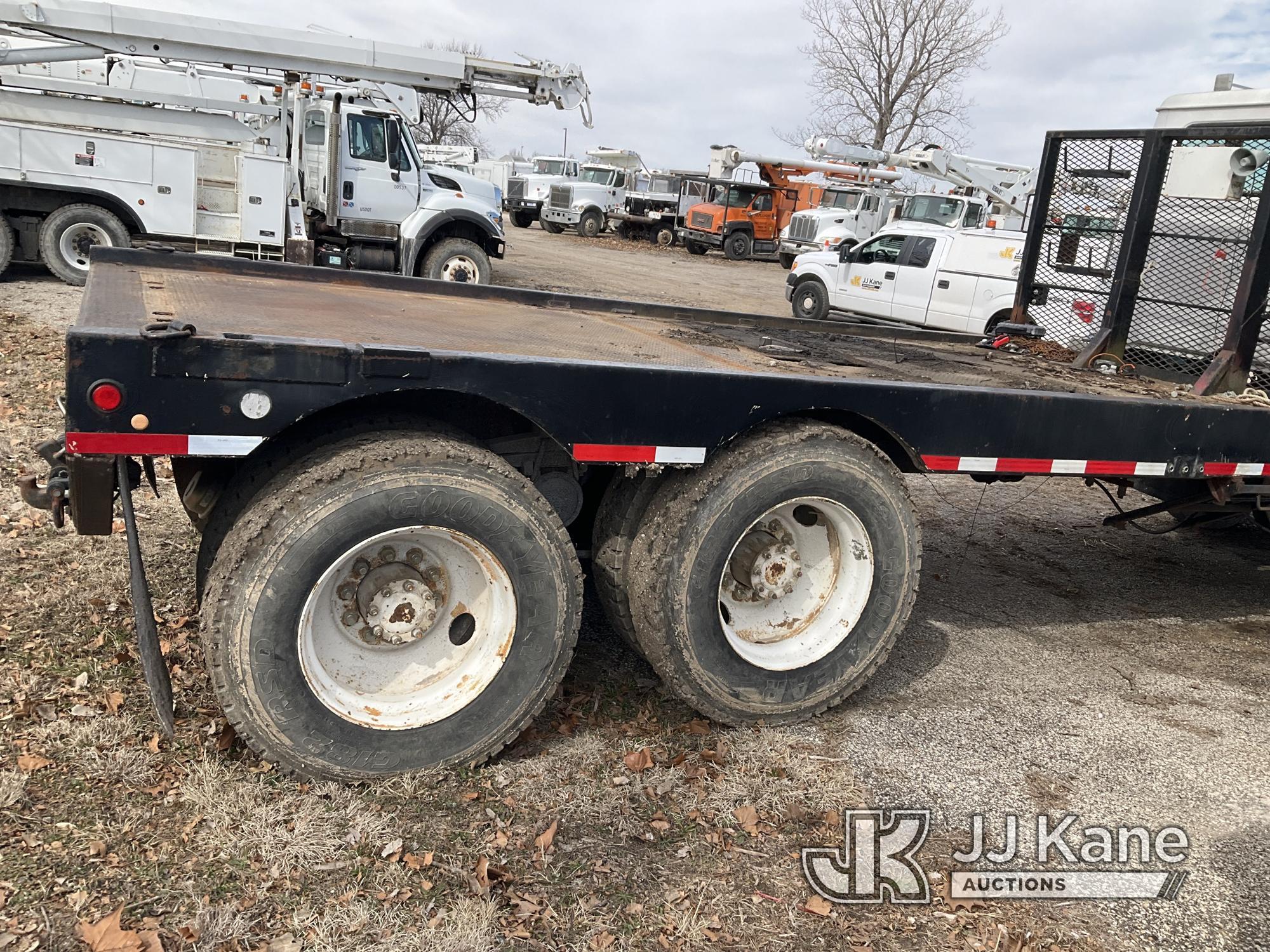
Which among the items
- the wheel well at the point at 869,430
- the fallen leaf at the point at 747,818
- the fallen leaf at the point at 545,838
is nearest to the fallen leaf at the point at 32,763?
the fallen leaf at the point at 545,838

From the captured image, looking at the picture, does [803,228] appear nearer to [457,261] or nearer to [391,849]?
[457,261]

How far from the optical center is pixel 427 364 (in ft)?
9.32

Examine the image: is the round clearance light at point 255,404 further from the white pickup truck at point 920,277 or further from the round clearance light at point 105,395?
the white pickup truck at point 920,277

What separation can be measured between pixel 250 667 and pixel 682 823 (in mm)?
1420

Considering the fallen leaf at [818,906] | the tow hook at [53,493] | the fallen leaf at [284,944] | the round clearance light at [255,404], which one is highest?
the round clearance light at [255,404]

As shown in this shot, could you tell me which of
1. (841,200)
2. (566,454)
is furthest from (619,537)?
(841,200)

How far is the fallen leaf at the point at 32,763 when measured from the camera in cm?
300

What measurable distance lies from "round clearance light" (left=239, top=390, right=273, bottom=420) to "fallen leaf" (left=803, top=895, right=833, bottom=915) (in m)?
2.08

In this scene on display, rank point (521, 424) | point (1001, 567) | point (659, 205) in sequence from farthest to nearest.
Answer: point (659, 205) < point (1001, 567) < point (521, 424)

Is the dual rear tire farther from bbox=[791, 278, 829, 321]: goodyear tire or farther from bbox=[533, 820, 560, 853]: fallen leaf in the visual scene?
bbox=[791, 278, 829, 321]: goodyear tire

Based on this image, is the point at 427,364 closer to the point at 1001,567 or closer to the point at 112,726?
the point at 112,726

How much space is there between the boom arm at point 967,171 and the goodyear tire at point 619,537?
24697 mm

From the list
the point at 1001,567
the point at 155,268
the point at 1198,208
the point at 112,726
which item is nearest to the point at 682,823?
the point at 112,726

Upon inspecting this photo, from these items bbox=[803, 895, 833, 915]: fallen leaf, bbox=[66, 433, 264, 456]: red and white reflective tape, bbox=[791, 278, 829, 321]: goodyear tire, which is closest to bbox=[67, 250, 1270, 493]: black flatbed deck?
bbox=[66, 433, 264, 456]: red and white reflective tape
